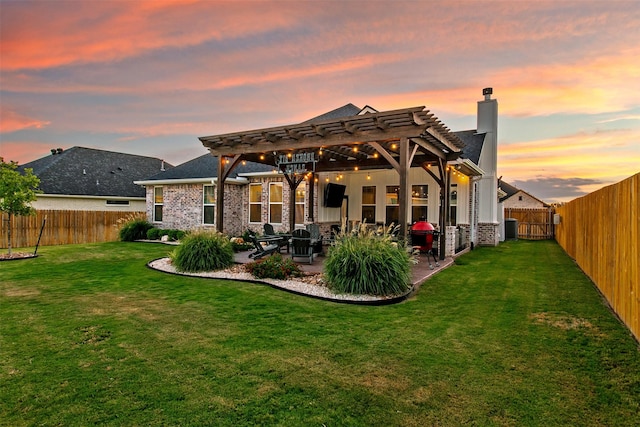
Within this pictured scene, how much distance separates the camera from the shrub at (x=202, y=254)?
8.16 metres

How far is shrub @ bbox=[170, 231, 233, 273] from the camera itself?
8164mm

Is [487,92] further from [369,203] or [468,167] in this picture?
[369,203]

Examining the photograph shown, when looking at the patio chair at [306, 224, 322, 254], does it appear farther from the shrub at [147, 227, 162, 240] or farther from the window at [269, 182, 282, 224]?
the shrub at [147, 227, 162, 240]

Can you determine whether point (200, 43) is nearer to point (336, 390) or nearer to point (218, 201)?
point (218, 201)

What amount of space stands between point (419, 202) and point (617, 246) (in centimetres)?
844

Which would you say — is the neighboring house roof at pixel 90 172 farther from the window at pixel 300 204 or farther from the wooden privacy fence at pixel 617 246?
the wooden privacy fence at pixel 617 246

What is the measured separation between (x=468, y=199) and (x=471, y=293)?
297 inches

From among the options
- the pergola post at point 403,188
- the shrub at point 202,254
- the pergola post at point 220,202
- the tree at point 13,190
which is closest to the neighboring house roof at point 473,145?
the pergola post at point 403,188

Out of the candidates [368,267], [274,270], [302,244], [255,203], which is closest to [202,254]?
[274,270]

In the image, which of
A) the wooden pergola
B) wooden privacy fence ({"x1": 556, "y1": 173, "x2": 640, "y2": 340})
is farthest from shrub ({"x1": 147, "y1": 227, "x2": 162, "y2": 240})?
wooden privacy fence ({"x1": 556, "y1": 173, "x2": 640, "y2": 340})

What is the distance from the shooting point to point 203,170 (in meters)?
16.3

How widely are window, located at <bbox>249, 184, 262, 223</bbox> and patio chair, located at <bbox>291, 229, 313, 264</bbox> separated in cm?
643

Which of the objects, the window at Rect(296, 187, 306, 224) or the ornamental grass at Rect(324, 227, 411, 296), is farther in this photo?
the window at Rect(296, 187, 306, 224)

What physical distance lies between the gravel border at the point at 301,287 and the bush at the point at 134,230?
25.8 feet
